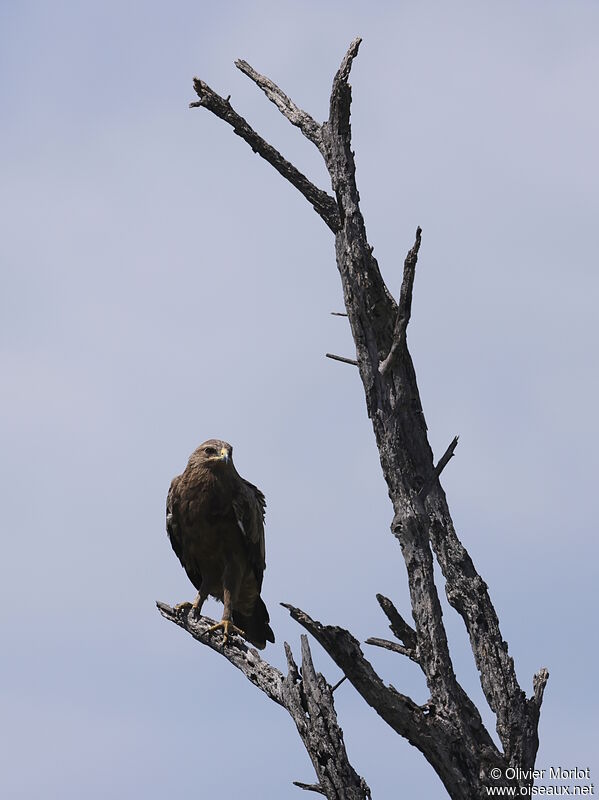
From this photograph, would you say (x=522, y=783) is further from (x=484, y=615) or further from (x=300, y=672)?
(x=300, y=672)

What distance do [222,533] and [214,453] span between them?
29.4 inches

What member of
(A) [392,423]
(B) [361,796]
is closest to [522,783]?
(B) [361,796]

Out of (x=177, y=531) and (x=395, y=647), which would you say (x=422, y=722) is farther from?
(x=177, y=531)

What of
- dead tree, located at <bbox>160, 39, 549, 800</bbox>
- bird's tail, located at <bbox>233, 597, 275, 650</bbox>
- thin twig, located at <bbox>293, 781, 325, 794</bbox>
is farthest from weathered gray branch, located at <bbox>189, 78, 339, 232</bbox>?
thin twig, located at <bbox>293, 781, 325, 794</bbox>

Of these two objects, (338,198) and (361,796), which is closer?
(361,796)

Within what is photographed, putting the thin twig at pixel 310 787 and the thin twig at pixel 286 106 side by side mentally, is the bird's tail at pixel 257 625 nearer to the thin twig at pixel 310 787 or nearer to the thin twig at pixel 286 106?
the thin twig at pixel 310 787

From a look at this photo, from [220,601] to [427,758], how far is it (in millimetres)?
3205

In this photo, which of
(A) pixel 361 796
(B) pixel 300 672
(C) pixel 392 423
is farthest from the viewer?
(C) pixel 392 423

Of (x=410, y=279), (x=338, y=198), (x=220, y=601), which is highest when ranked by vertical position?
(x=338, y=198)

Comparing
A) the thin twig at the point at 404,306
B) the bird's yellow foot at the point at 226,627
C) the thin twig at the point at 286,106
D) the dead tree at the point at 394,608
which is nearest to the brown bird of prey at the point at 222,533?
the bird's yellow foot at the point at 226,627

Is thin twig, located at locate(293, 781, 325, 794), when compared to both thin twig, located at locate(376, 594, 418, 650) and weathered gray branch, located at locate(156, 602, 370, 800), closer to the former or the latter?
weathered gray branch, located at locate(156, 602, 370, 800)

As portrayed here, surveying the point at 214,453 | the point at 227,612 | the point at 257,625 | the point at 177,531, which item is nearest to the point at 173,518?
the point at 177,531

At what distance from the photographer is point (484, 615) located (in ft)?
28.4

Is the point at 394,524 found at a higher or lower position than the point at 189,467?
lower
